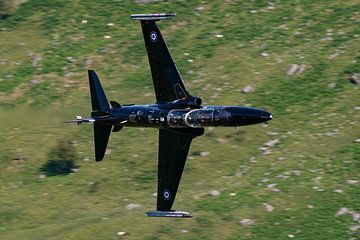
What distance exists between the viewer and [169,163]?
170 feet

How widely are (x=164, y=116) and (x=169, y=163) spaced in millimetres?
3864

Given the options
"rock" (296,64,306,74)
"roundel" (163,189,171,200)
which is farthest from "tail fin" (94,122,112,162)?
"rock" (296,64,306,74)

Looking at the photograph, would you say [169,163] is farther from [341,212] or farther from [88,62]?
[88,62]

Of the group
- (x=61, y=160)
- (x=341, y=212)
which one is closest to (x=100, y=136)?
(x=61, y=160)

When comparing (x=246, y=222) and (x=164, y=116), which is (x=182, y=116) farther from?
(x=246, y=222)

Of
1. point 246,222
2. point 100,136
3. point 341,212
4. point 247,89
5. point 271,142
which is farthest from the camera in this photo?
point 247,89

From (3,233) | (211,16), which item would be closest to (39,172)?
(3,233)

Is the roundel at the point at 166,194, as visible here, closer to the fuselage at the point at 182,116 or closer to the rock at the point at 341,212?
the fuselage at the point at 182,116

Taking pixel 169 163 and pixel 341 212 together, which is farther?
pixel 341 212

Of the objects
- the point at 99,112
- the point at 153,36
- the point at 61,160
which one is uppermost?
the point at 153,36

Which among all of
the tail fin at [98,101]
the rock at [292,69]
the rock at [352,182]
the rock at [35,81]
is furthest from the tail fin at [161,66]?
the rock at [35,81]

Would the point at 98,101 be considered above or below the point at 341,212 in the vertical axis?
above

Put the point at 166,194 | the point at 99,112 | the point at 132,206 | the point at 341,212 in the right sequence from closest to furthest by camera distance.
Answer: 1. the point at 99,112
2. the point at 166,194
3. the point at 341,212
4. the point at 132,206

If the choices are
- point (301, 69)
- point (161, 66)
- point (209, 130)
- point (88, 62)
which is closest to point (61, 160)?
point (209, 130)
